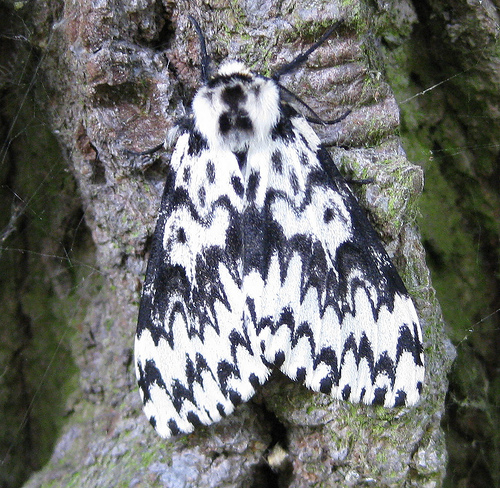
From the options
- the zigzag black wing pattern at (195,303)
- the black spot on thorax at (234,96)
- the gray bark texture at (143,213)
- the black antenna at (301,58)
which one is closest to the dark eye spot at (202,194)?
the zigzag black wing pattern at (195,303)

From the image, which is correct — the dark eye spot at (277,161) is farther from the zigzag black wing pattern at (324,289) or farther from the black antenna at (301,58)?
the black antenna at (301,58)

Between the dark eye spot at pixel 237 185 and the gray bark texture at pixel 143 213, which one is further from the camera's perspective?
the dark eye spot at pixel 237 185

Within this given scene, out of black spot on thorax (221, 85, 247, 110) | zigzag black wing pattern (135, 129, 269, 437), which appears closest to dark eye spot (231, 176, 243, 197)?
zigzag black wing pattern (135, 129, 269, 437)

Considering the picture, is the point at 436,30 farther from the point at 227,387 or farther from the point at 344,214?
the point at 227,387

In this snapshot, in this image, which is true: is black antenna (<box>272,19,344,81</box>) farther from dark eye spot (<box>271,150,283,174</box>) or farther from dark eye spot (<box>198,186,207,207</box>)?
dark eye spot (<box>198,186,207,207</box>)

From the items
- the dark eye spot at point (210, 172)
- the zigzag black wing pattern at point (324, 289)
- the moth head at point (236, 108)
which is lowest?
the zigzag black wing pattern at point (324, 289)

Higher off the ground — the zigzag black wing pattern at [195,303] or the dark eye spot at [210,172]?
the dark eye spot at [210,172]

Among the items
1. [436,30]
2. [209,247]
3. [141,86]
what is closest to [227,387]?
[209,247]
